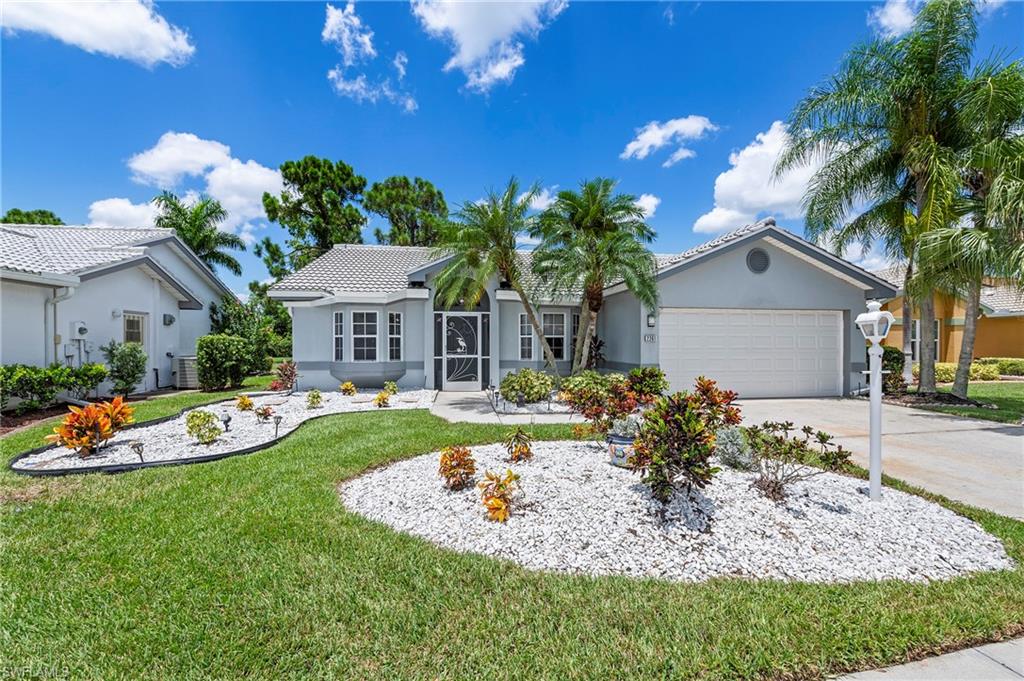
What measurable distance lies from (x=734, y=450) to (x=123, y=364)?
626 inches

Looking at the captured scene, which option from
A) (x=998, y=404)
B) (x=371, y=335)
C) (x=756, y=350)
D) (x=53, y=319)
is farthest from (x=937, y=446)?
(x=53, y=319)

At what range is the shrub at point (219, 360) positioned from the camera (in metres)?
14.8

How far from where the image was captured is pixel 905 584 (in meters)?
3.42

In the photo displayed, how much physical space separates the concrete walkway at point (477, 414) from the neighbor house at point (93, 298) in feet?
32.9

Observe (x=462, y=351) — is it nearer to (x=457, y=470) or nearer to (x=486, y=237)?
(x=486, y=237)

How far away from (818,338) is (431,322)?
12296 millimetres

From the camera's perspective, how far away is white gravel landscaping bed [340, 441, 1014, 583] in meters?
3.66

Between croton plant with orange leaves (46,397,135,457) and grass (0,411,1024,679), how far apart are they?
269 cm

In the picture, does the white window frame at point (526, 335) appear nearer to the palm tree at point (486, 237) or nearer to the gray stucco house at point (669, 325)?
the gray stucco house at point (669, 325)

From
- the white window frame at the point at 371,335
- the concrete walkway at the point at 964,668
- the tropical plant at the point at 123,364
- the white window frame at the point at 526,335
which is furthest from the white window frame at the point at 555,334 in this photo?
the concrete walkway at the point at 964,668

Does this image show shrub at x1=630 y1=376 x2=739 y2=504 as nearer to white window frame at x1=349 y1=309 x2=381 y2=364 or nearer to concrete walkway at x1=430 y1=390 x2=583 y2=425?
concrete walkway at x1=430 y1=390 x2=583 y2=425

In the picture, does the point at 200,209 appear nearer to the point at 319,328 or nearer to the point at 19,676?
the point at 319,328

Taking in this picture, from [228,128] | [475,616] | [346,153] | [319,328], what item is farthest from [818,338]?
[346,153]

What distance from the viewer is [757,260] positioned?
1315cm
